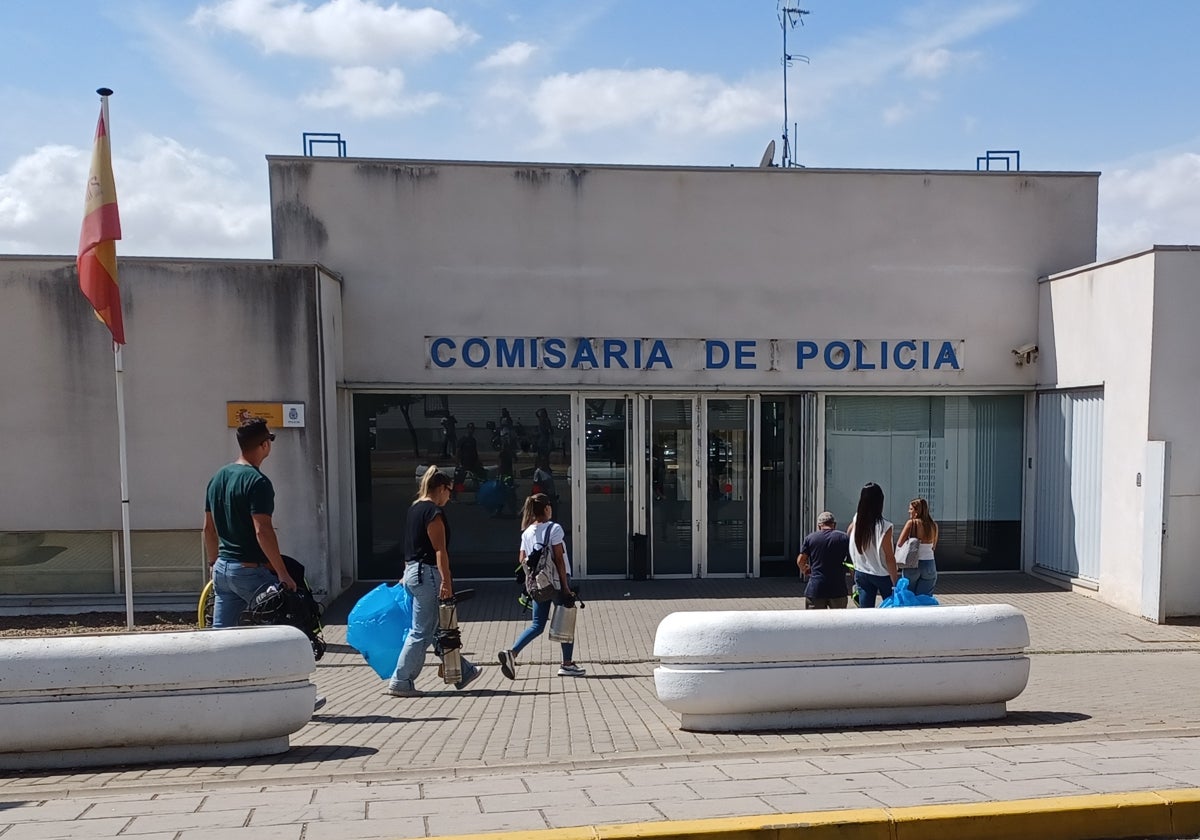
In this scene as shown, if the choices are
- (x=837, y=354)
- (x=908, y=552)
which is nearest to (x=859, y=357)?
(x=837, y=354)

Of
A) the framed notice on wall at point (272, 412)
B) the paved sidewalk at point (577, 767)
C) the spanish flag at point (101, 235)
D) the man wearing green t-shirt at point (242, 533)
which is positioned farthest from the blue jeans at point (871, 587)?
the spanish flag at point (101, 235)

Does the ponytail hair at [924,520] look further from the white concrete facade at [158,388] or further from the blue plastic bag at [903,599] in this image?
the white concrete facade at [158,388]

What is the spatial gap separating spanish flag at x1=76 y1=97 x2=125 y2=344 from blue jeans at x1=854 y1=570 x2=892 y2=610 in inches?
290

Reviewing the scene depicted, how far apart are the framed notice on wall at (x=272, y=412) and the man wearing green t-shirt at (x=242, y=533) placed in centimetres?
447

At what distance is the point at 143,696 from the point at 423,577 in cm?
222

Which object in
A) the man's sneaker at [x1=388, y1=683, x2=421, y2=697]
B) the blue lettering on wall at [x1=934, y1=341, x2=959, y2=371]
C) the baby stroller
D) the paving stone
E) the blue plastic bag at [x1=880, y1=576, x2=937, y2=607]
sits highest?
the blue lettering on wall at [x1=934, y1=341, x2=959, y2=371]

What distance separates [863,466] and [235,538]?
914cm

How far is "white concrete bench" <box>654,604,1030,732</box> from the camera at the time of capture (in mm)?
5641

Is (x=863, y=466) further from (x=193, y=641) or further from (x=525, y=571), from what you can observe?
(x=193, y=641)

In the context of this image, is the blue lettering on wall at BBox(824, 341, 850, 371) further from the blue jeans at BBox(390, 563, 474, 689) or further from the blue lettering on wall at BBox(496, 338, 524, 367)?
the blue jeans at BBox(390, 563, 474, 689)

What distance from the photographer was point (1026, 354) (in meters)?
12.4

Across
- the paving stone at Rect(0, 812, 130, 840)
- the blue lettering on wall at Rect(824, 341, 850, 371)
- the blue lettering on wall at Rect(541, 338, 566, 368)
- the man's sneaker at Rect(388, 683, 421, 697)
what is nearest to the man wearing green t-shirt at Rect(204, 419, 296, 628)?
the man's sneaker at Rect(388, 683, 421, 697)

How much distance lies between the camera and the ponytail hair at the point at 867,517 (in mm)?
7891

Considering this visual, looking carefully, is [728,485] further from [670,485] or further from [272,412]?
[272,412]
